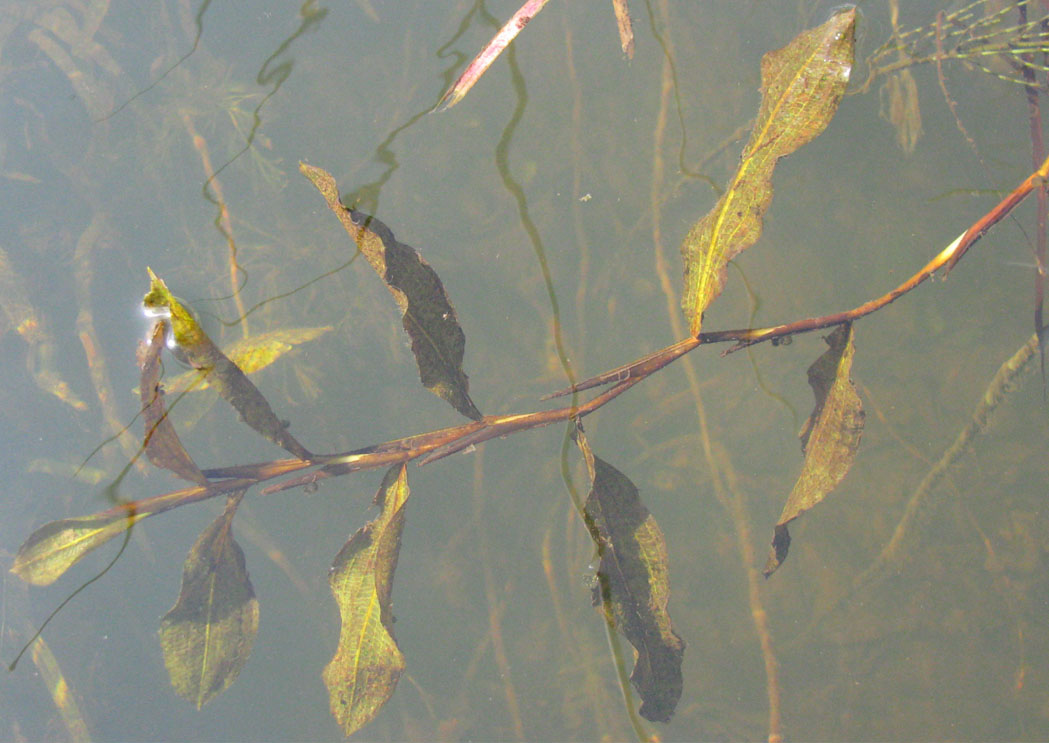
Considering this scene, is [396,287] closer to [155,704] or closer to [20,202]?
[20,202]

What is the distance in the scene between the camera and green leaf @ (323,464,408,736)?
→ 1.83 m

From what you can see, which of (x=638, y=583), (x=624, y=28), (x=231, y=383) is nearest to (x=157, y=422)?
(x=231, y=383)

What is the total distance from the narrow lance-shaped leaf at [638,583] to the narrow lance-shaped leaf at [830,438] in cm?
33

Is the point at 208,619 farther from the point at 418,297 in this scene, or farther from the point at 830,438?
the point at 830,438

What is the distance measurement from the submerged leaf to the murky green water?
0.41 m

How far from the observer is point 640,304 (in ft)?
10.1

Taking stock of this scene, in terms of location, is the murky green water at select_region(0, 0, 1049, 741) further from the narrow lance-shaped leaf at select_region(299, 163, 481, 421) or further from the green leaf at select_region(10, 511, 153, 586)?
the narrow lance-shaped leaf at select_region(299, 163, 481, 421)

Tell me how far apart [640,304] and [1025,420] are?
171 cm

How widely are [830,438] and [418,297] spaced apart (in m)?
1.16

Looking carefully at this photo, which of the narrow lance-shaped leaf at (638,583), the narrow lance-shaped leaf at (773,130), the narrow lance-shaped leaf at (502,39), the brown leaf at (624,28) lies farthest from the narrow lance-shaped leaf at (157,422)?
the brown leaf at (624,28)

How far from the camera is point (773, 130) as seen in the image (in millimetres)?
1796

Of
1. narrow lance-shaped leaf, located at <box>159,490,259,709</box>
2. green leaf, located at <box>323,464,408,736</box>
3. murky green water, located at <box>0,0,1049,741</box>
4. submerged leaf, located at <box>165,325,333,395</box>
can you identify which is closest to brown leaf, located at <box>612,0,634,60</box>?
murky green water, located at <box>0,0,1049,741</box>

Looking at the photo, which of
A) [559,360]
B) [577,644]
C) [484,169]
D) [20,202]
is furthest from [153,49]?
[577,644]

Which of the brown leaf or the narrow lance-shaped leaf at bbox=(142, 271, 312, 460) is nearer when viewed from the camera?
the narrow lance-shaped leaf at bbox=(142, 271, 312, 460)
